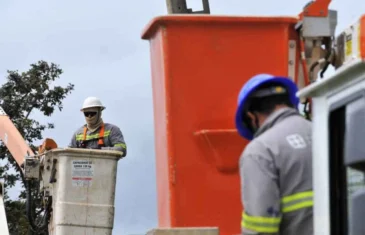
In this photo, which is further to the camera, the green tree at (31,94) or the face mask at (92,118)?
the green tree at (31,94)

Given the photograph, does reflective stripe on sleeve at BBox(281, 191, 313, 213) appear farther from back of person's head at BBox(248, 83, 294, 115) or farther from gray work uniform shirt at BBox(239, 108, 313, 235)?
back of person's head at BBox(248, 83, 294, 115)

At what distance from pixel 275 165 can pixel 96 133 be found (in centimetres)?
597

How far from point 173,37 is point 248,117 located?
1137 mm

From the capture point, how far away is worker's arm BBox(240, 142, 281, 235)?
4312mm

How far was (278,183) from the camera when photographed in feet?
14.4

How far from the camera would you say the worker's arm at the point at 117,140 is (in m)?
10.0

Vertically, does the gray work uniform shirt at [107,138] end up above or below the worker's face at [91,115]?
below

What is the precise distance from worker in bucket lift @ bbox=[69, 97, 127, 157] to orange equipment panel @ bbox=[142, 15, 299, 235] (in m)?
4.38

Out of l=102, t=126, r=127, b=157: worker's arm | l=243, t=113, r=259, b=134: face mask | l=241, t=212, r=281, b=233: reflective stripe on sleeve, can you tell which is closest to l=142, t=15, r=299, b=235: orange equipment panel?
l=243, t=113, r=259, b=134: face mask

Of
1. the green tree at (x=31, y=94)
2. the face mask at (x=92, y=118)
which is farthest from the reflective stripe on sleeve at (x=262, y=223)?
the green tree at (x=31, y=94)

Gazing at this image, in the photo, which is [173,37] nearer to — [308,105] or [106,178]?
[308,105]

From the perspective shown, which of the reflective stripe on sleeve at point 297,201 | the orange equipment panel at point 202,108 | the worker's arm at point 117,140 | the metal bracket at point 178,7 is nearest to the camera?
the reflective stripe on sleeve at point 297,201

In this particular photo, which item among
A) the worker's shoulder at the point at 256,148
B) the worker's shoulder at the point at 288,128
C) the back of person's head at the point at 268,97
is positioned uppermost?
the back of person's head at the point at 268,97

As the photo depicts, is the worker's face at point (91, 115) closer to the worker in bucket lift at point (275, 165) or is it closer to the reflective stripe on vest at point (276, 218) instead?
the worker in bucket lift at point (275, 165)
